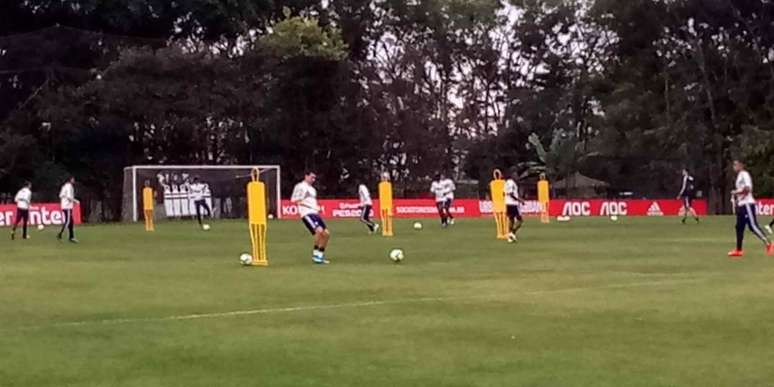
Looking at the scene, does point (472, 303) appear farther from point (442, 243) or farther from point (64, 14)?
point (64, 14)

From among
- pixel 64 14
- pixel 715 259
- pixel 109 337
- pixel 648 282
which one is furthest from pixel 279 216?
pixel 109 337

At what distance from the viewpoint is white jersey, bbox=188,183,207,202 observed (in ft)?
145

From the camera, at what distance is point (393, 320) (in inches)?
477

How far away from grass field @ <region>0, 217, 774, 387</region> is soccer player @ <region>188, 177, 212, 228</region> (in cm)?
1973

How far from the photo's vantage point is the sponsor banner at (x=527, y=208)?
174 feet

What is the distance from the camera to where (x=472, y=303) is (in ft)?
45.2

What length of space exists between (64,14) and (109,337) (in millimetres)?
50911

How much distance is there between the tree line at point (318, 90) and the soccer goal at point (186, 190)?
3591mm

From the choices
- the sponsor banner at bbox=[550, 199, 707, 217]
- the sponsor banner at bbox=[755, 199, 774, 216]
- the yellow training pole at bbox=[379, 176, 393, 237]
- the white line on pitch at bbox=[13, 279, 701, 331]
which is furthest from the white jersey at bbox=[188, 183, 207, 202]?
the white line on pitch at bbox=[13, 279, 701, 331]

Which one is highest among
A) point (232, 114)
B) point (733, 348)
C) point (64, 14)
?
point (64, 14)

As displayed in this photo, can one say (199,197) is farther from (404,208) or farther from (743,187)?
(743,187)

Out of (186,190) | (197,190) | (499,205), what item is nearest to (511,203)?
(499,205)

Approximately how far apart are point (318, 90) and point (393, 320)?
49.8 metres

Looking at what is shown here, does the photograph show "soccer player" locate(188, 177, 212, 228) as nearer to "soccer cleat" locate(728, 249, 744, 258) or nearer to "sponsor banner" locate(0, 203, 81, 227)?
"sponsor banner" locate(0, 203, 81, 227)
